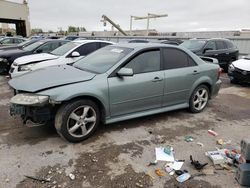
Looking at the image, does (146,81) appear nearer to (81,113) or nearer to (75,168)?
(81,113)

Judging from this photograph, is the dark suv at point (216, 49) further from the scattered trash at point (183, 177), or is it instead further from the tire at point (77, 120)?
the scattered trash at point (183, 177)

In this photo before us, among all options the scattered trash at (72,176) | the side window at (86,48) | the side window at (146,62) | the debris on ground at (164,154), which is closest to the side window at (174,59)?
the side window at (146,62)

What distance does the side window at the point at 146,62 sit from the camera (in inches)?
166

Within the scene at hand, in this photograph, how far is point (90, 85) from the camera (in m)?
3.69

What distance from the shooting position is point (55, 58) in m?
7.17

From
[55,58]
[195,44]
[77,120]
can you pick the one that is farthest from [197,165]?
[195,44]

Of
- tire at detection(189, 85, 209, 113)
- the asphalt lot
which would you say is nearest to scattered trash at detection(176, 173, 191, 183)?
the asphalt lot

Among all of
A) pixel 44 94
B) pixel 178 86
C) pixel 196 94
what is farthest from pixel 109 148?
pixel 196 94

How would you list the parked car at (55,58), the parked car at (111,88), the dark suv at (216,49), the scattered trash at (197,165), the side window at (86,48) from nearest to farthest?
the scattered trash at (197,165)
the parked car at (111,88)
the parked car at (55,58)
the side window at (86,48)
the dark suv at (216,49)

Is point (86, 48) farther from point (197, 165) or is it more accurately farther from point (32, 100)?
point (197, 165)

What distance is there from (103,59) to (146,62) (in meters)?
0.83

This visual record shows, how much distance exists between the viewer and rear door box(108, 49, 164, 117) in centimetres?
396

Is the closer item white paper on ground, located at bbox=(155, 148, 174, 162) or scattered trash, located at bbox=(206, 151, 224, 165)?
scattered trash, located at bbox=(206, 151, 224, 165)

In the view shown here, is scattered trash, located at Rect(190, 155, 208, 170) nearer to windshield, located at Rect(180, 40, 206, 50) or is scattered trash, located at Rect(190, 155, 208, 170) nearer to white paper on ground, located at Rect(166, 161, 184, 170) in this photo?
white paper on ground, located at Rect(166, 161, 184, 170)
